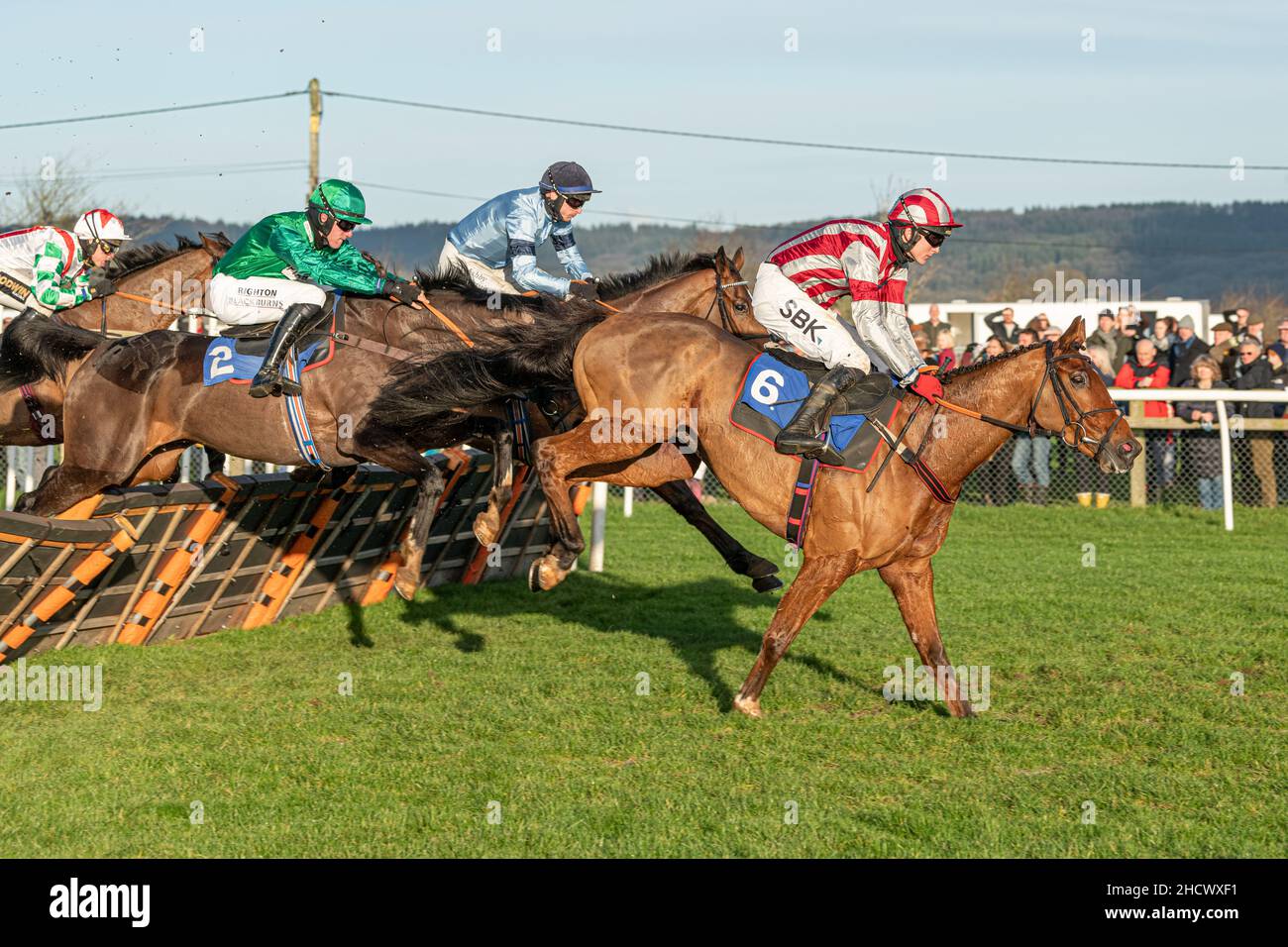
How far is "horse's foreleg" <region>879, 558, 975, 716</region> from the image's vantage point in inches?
244

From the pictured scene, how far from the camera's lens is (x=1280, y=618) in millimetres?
8336

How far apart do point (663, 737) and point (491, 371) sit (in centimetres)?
211

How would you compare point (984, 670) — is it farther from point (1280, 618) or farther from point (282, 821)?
point (282, 821)

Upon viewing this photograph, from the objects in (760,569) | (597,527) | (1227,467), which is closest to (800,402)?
(760,569)

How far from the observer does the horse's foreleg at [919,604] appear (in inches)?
244

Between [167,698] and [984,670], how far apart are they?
12.3ft

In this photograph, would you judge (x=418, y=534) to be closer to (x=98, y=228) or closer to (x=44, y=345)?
(x=44, y=345)

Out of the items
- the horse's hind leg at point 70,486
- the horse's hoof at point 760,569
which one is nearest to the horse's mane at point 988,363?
the horse's hoof at point 760,569

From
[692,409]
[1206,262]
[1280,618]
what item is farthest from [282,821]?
[1206,262]

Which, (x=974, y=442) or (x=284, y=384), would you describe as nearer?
(x=974, y=442)

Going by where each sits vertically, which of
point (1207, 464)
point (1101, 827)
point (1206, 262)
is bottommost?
point (1101, 827)

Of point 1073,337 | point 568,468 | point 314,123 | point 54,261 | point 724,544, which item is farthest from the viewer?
point 314,123

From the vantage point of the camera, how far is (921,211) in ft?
19.6
